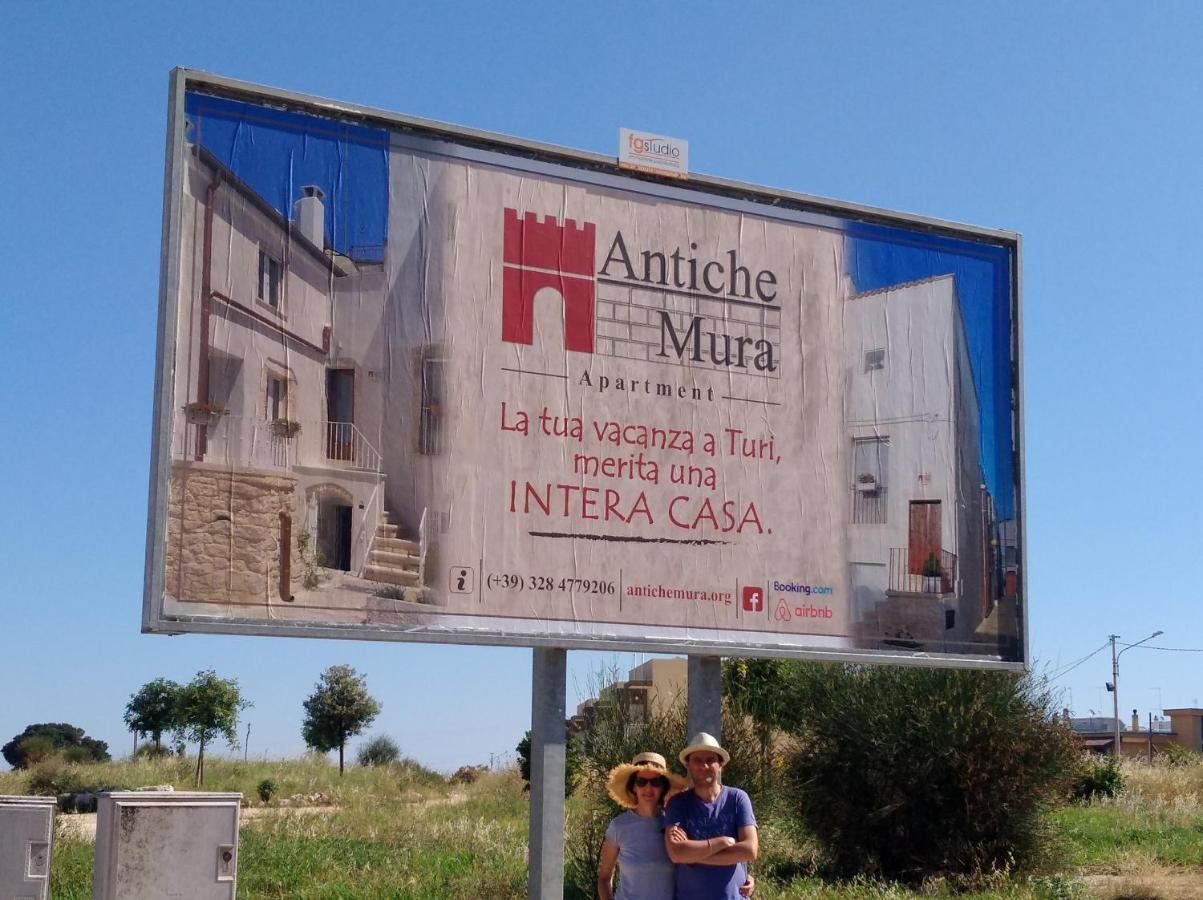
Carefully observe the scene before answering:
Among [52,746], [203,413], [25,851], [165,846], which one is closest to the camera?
[165,846]

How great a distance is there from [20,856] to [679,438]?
516 centimetres

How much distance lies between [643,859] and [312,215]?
15.2 ft

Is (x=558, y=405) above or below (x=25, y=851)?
above

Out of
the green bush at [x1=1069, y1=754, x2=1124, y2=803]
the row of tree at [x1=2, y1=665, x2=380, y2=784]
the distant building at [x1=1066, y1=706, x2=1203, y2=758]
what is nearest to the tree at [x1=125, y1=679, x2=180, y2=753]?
the row of tree at [x1=2, y1=665, x2=380, y2=784]

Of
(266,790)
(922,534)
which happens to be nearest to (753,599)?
(922,534)

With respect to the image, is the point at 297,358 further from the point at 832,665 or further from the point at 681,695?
the point at 832,665

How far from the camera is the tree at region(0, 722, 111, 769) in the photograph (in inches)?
1457

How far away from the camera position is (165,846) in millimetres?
7312

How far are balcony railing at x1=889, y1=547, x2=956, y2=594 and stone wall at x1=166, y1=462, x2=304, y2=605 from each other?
4.46m

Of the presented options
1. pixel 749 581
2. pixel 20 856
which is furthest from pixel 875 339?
pixel 20 856

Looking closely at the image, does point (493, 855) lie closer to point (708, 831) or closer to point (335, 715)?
point (708, 831)

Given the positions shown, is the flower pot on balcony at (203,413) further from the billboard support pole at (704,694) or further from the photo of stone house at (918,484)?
the photo of stone house at (918,484)

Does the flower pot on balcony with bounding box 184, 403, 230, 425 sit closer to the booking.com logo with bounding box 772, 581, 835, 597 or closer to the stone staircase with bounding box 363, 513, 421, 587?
the stone staircase with bounding box 363, 513, 421, 587

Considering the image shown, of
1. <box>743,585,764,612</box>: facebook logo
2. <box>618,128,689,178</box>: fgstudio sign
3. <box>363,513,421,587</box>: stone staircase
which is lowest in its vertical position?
<box>743,585,764,612</box>: facebook logo
